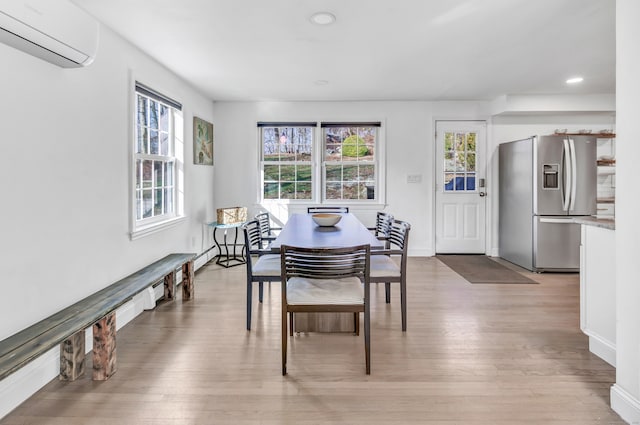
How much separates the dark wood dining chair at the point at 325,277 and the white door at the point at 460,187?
3.93m

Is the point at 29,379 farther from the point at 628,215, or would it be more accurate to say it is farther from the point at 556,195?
the point at 556,195

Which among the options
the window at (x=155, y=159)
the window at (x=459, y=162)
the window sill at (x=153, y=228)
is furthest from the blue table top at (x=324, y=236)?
the window at (x=459, y=162)

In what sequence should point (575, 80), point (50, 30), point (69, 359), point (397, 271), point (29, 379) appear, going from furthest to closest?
point (575, 80), point (397, 271), point (69, 359), point (29, 379), point (50, 30)

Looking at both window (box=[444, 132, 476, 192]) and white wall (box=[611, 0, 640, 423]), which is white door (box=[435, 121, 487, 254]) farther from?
white wall (box=[611, 0, 640, 423])

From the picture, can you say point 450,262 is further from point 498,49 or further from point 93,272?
point 93,272

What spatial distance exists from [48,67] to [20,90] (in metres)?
0.28

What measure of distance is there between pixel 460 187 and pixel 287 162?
271cm

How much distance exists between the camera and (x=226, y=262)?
531 cm

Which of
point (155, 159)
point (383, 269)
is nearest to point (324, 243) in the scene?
point (383, 269)

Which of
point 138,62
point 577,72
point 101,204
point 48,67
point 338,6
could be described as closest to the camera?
point 48,67

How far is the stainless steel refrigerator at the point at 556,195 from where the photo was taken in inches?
182

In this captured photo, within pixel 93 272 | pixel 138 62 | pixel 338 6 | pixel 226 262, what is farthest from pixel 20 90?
pixel 226 262

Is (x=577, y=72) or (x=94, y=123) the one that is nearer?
(x=94, y=123)

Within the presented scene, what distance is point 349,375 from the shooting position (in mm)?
2234
